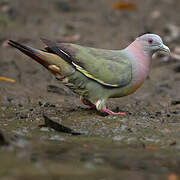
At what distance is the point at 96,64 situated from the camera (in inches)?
205

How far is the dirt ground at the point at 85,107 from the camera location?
3.28 metres

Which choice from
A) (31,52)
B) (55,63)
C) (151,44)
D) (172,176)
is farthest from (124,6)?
(172,176)

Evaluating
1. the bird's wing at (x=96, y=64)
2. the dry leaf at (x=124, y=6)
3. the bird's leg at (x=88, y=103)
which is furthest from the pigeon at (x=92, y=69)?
the dry leaf at (x=124, y=6)

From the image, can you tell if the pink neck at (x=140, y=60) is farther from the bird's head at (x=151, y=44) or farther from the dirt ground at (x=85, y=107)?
the dirt ground at (x=85, y=107)

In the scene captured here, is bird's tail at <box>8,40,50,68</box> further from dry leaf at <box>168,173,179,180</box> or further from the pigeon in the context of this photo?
dry leaf at <box>168,173,179,180</box>

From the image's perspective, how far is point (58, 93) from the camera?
676 cm

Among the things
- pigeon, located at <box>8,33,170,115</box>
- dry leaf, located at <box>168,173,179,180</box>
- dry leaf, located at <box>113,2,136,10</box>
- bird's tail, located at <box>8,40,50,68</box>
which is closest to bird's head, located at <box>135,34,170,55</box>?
pigeon, located at <box>8,33,170,115</box>

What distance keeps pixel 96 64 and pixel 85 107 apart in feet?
3.00

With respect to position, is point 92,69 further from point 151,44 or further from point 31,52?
point 151,44

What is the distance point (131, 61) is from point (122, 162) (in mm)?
2219

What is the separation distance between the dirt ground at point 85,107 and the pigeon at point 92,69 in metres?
0.33

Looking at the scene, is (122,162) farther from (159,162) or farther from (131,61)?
(131,61)

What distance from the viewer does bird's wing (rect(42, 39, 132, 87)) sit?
5.18 metres

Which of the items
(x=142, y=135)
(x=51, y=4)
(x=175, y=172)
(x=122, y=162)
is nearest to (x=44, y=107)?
(x=142, y=135)
